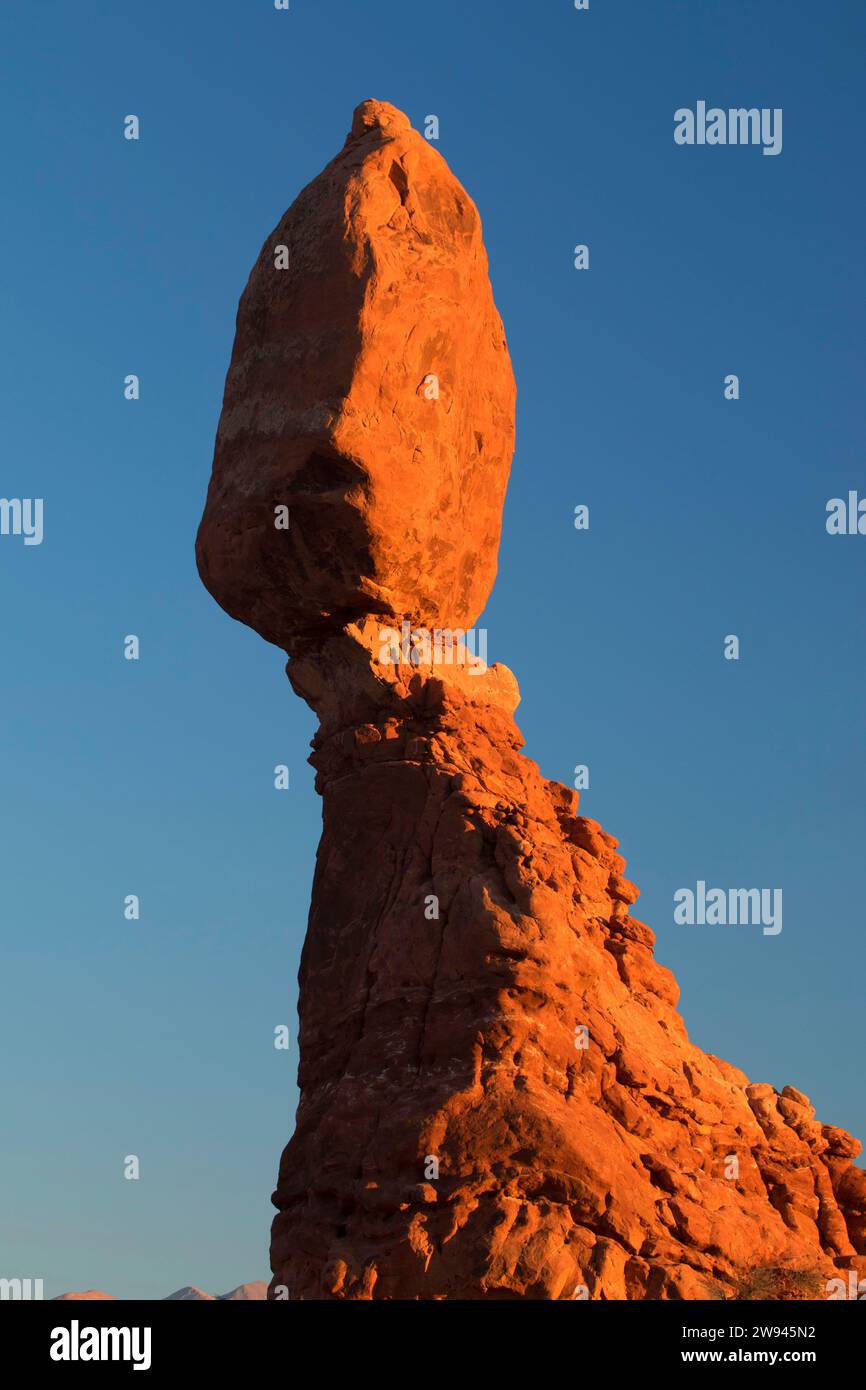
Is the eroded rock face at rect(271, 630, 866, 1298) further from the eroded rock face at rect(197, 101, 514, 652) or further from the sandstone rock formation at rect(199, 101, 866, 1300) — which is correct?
the eroded rock face at rect(197, 101, 514, 652)

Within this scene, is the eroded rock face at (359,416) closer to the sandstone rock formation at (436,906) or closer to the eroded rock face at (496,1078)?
the sandstone rock formation at (436,906)

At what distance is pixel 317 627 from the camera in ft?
83.1

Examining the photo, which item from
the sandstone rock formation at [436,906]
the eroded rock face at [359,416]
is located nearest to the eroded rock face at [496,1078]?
the sandstone rock formation at [436,906]

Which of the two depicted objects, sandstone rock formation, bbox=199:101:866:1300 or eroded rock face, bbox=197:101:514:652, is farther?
eroded rock face, bbox=197:101:514:652

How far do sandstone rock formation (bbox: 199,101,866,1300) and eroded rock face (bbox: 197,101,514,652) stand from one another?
0.03 m

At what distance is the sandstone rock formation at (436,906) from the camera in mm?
21469

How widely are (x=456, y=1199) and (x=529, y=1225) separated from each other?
2.28 feet

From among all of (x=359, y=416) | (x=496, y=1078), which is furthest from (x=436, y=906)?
(x=359, y=416)

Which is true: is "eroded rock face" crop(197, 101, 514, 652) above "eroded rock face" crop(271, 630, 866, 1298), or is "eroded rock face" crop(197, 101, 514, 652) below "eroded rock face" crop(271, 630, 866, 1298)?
above

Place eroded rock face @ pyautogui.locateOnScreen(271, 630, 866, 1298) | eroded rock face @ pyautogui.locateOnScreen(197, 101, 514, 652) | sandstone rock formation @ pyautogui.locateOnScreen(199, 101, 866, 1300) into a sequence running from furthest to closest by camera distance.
A: eroded rock face @ pyautogui.locateOnScreen(197, 101, 514, 652)
sandstone rock formation @ pyautogui.locateOnScreen(199, 101, 866, 1300)
eroded rock face @ pyautogui.locateOnScreen(271, 630, 866, 1298)

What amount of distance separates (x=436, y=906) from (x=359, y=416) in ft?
16.4

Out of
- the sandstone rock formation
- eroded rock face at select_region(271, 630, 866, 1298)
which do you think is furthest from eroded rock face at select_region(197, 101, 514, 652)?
eroded rock face at select_region(271, 630, 866, 1298)

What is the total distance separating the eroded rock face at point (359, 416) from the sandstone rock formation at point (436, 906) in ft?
0.11

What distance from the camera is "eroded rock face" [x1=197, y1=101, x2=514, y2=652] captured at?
80.0 feet
